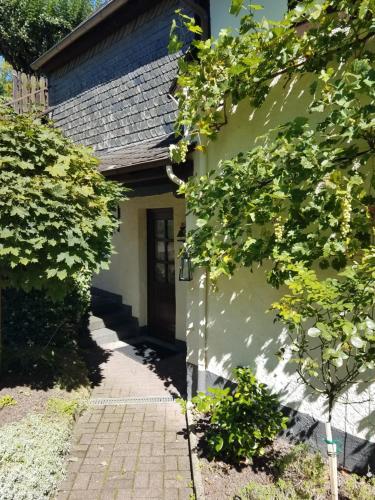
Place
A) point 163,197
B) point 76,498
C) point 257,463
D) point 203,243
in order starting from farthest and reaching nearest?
Result: 1. point 163,197
2. point 203,243
3. point 257,463
4. point 76,498

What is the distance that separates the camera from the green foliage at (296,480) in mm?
2885

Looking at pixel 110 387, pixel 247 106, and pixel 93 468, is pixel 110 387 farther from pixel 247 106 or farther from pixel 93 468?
pixel 247 106

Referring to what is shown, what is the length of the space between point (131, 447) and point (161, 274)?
4.01m

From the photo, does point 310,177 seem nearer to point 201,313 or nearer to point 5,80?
point 201,313

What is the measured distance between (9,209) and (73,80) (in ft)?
23.3

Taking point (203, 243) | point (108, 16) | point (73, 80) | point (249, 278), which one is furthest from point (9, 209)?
point (73, 80)

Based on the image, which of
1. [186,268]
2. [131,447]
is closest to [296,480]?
[131,447]

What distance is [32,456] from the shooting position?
10.3 feet

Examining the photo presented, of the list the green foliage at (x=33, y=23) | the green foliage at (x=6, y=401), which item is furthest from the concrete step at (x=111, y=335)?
the green foliage at (x=33, y=23)

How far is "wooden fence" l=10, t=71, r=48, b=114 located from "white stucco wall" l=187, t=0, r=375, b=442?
25.4ft

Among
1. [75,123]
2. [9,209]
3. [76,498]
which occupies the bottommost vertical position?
[76,498]

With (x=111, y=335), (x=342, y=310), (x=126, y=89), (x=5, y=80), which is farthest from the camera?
(x=5, y=80)

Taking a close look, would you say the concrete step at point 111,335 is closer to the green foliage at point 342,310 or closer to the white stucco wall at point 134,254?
the white stucco wall at point 134,254

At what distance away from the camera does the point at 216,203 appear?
12.3 feet
